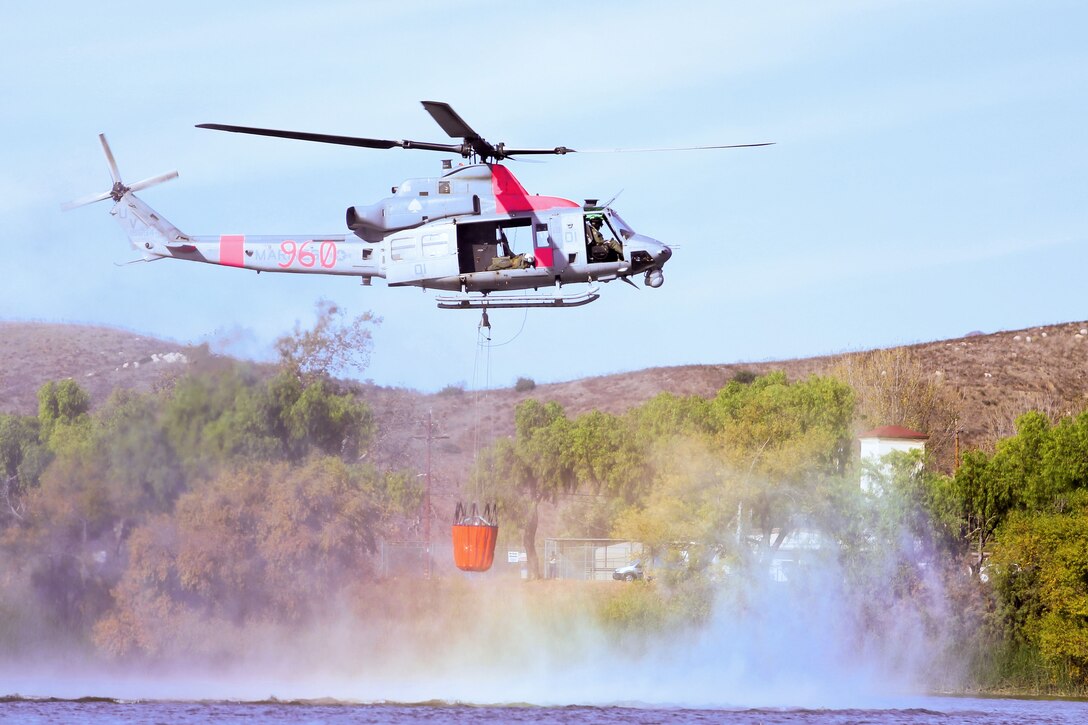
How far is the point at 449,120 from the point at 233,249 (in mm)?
8566

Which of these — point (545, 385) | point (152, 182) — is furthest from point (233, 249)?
point (545, 385)

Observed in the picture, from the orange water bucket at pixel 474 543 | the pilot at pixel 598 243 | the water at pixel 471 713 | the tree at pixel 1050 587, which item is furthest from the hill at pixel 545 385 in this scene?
the tree at pixel 1050 587

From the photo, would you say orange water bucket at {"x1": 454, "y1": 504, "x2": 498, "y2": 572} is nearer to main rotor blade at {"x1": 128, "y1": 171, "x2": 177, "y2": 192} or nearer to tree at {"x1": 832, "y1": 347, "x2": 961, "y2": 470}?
main rotor blade at {"x1": 128, "y1": 171, "x2": 177, "y2": 192}

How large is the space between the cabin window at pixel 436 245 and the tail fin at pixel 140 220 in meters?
7.65

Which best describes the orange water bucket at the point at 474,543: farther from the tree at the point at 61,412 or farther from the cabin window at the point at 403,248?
the tree at the point at 61,412

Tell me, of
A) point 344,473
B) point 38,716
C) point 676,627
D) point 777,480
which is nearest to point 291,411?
point 344,473

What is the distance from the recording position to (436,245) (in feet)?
120

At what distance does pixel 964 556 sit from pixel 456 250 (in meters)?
31.9

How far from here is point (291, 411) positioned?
45.5 meters

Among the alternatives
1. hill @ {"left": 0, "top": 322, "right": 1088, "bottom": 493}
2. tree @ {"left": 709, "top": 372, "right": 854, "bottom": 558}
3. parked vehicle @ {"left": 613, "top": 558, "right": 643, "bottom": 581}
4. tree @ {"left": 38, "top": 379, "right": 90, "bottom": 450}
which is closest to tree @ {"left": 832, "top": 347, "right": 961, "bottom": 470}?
hill @ {"left": 0, "top": 322, "right": 1088, "bottom": 493}

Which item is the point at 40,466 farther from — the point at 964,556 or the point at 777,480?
the point at 964,556

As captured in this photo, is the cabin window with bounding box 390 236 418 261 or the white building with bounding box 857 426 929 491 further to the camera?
the white building with bounding box 857 426 929 491

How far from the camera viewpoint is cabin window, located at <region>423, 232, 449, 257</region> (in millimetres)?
36625

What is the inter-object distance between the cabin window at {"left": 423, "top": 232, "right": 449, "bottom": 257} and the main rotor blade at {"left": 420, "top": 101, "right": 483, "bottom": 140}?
2.43 meters
